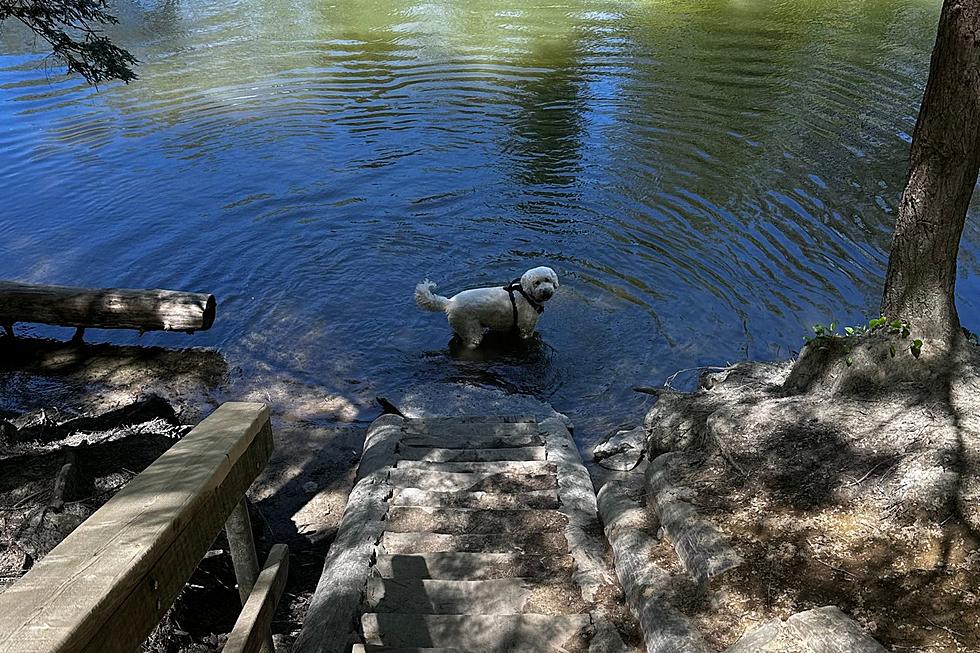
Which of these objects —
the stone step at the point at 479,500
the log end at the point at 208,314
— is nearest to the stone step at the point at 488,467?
the stone step at the point at 479,500

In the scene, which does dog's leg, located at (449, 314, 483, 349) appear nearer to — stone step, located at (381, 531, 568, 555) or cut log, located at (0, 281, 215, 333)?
cut log, located at (0, 281, 215, 333)

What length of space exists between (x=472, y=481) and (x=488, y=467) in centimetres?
33

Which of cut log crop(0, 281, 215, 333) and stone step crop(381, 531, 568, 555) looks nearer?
stone step crop(381, 531, 568, 555)

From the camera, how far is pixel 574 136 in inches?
597

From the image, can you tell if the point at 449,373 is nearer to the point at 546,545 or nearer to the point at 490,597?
the point at 546,545

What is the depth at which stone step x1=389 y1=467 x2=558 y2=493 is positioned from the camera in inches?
206

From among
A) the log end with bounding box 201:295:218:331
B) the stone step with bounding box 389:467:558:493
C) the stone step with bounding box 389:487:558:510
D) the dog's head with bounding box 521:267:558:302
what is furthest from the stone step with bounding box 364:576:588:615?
the log end with bounding box 201:295:218:331

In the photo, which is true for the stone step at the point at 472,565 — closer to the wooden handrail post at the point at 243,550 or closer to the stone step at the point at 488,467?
the wooden handrail post at the point at 243,550

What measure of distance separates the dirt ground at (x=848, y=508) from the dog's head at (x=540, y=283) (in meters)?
3.81

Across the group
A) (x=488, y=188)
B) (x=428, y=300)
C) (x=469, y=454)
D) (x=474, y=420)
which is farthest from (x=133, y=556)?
(x=488, y=188)

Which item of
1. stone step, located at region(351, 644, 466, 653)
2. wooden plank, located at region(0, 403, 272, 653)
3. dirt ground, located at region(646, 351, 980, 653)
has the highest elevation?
wooden plank, located at region(0, 403, 272, 653)

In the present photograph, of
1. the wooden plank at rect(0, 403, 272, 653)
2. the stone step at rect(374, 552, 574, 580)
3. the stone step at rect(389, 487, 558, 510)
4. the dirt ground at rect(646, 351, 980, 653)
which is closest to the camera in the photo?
the wooden plank at rect(0, 403, 272, 653)

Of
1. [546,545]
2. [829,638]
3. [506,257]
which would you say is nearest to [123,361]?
[506,257]

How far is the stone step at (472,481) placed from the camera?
524cm
